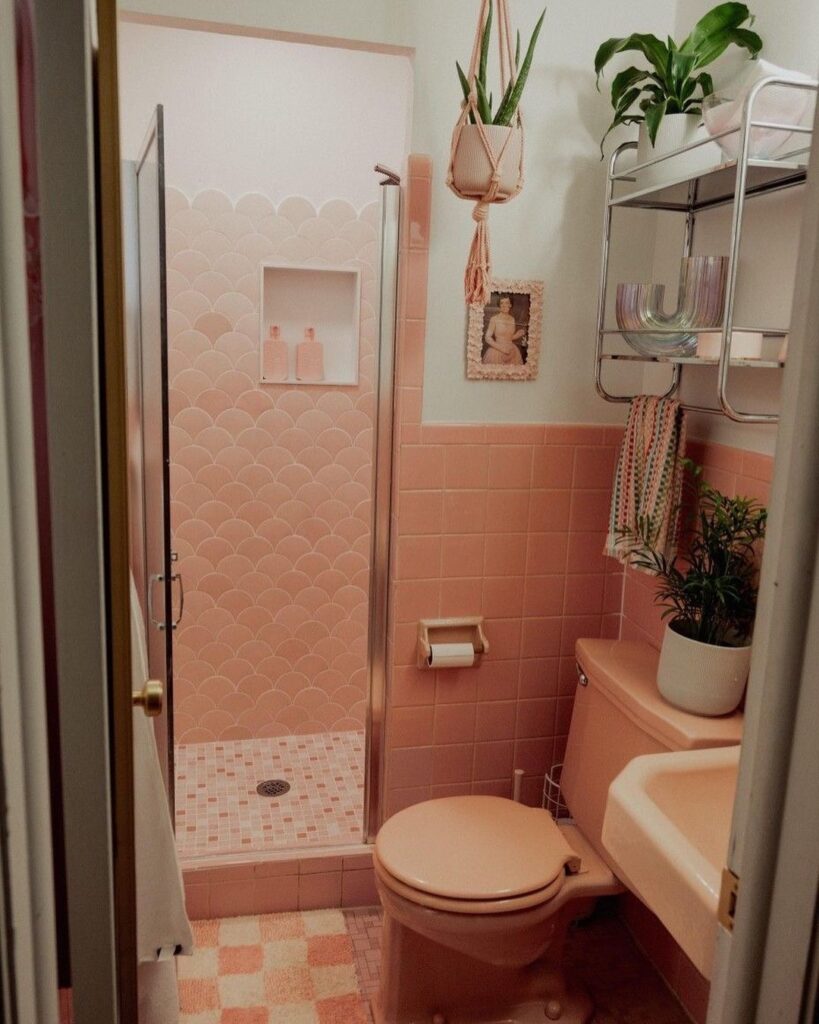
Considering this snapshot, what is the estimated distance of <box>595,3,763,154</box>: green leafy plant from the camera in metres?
1.84

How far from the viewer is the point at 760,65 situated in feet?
5.29

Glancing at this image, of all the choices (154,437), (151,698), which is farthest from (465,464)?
(151,698)

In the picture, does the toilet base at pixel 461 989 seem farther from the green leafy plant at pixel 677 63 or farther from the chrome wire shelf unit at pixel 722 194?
the green leafy plant at pixel 677 63

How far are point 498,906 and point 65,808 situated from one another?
1.12 meters

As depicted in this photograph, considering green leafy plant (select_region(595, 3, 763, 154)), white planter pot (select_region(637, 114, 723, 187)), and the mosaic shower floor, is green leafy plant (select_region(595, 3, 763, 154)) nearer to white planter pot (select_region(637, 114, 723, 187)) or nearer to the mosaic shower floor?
white planter pot (select_region(637, 114, 723, 187))

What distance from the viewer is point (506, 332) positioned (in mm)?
2275

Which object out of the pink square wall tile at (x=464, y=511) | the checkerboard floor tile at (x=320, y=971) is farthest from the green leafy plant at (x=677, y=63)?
the checkerboard floor tile at (x=320, y=971)

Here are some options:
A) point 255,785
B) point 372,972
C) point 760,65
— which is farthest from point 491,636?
point 760,65

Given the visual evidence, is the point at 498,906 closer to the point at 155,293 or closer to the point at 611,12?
the point at 155,293

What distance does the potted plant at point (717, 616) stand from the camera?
6.04 ft

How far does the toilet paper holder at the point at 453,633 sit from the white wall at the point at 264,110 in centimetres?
148

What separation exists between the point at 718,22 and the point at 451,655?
60.3 inches

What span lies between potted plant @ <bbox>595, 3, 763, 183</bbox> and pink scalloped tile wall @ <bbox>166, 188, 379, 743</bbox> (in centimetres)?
115

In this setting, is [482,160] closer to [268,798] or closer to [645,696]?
[645,696]
